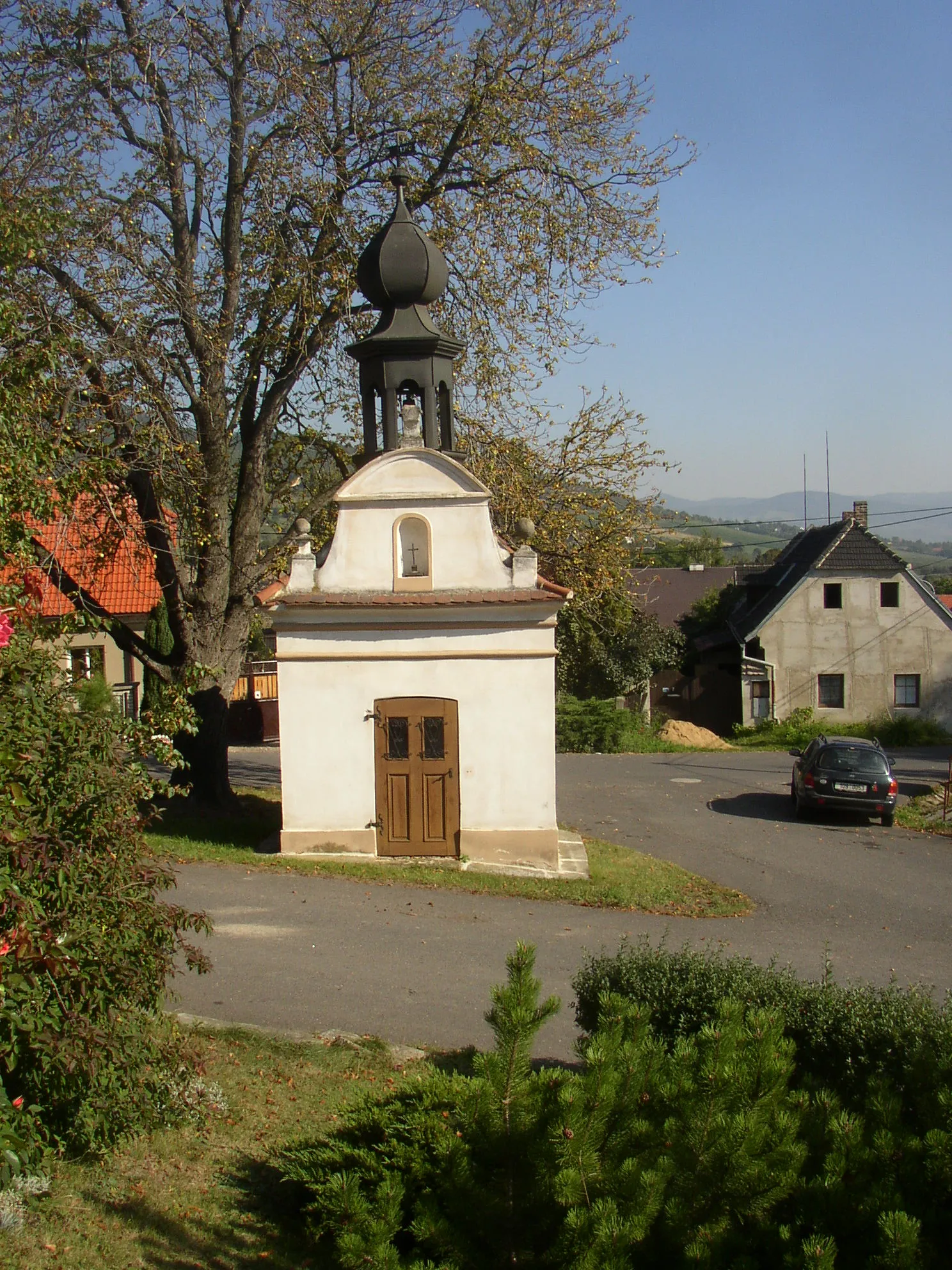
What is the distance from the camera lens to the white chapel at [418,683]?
1470 centimetres

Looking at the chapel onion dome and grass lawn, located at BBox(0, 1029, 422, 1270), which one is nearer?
grass lawn, located at BBox(0, 1029, 422, 1270)

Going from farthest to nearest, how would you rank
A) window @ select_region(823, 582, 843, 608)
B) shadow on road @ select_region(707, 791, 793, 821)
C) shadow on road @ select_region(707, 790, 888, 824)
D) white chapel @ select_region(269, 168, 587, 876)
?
window @ select_region(823, 582, 843, 608) → shadow on road @ select_region(707, 791, 793, 821) → shadow on road @ select_region(707, 790, 888, 824) → white chapel @ select_region(269, 168, 587, 876)

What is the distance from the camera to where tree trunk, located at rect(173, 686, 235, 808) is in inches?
706

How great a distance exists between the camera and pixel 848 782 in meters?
20.4

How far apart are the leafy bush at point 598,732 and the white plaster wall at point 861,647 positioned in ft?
27.1

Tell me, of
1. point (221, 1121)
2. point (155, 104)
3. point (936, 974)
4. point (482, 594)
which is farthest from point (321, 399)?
point (221, 1121)

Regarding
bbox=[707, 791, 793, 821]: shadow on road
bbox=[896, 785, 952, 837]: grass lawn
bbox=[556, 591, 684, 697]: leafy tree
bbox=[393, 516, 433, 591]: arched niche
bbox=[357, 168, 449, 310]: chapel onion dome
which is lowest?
bbox=[896, 785, 952, 837]: grass lawn

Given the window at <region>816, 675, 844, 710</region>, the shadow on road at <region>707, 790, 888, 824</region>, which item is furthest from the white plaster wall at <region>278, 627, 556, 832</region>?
the window at <region>816, 675, 844, 710</region>

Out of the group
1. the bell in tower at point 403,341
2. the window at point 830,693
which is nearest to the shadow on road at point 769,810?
the bell in tower at point 403,341

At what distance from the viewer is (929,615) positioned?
39.3m

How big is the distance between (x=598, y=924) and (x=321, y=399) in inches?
427

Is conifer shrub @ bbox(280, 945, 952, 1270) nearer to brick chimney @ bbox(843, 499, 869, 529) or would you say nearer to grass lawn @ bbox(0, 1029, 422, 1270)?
grass lawn @ bbox(0, 1029, 422, 1270)

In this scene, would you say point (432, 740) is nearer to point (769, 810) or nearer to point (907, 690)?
point (769, 810)

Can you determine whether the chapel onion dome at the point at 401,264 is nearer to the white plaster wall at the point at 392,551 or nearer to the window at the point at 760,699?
the white plaster wall at the point at 392,551
